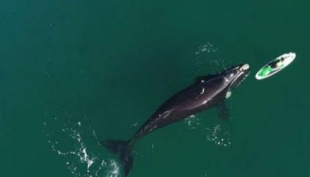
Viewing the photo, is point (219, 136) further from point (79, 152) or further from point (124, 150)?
point (79, 152)

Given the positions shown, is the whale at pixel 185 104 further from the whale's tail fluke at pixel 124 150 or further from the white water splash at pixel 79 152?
the white water splash at pixel 79 152

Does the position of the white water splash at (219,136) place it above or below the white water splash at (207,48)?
below

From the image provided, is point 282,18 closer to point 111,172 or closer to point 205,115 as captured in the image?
point 205,115

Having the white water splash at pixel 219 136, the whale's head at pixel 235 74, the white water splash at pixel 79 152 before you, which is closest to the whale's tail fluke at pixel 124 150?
the white water splash at pixel 79 152

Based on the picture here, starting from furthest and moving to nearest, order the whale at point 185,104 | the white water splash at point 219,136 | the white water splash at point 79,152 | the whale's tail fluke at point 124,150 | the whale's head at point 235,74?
the white water splash at point 79,152 → the white water splash at point 219,136 → the whale's head at point 235,74 → the whale's tail fluke at point 124,150 → the whale at point 185,104

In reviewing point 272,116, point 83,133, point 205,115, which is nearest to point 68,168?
point 83,133

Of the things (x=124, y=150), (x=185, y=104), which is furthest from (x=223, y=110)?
(x=124, y=150)
